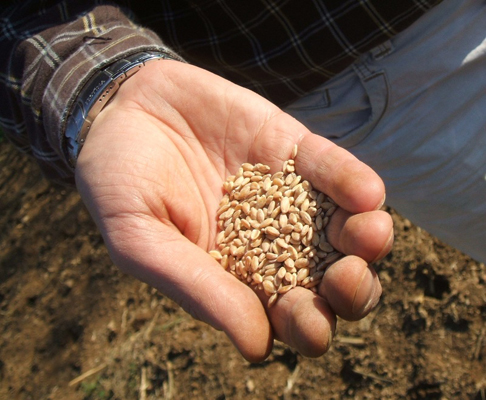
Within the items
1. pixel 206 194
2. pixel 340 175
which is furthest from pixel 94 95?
pixel 340 175

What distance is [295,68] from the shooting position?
1.63 meters

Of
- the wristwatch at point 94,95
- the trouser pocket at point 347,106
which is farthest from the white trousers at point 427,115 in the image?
the wristwatch at point 94,95

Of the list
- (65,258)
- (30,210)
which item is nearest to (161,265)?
(65,258)

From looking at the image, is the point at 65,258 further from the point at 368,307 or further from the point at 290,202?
the point at 368,307

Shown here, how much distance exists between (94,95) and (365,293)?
0.95 metres

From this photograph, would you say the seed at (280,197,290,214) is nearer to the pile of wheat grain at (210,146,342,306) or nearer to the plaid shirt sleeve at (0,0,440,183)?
the pile of wheat grain at (210,146,342,306)

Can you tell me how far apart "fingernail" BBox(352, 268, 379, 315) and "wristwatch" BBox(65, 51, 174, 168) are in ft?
2.89

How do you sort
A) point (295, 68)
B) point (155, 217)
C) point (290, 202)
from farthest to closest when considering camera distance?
1. point (295, 68)
2. point (290, 202)
3. point (155, 217)

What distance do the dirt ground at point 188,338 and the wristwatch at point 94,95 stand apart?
1.12 metres

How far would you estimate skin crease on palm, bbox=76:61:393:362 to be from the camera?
1174 millimetres

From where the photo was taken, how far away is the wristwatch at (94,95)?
1515 millimetres

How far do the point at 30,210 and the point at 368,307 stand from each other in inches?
103

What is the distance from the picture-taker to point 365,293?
44.9 inches

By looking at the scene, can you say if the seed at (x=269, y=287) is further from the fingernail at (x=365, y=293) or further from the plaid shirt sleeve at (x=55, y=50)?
the plaid shirt sleeve at (x=55, y=50)
